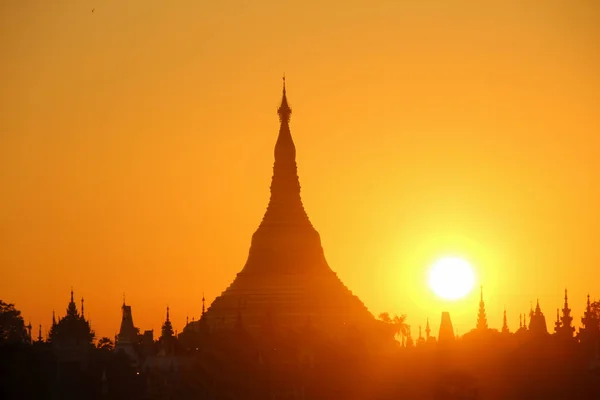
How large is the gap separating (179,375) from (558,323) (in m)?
33.9

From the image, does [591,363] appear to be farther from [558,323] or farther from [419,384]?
[558,323]

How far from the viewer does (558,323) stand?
18200 cm

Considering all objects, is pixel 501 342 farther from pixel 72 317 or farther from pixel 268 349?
pixel 72 317

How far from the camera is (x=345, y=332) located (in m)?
189

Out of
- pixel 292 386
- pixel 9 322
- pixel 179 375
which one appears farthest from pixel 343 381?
pixel 9 322

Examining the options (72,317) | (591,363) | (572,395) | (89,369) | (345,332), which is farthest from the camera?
(345,332)

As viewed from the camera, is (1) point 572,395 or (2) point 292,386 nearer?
(1) point 572,395

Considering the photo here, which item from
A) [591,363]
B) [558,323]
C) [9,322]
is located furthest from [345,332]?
[591,363]

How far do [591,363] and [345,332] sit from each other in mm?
43501

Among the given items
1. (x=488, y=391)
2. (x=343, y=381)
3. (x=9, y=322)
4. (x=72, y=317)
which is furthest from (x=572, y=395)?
(x=9, y=322)

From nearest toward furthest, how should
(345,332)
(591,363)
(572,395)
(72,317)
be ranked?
(572,395)
(591,363)
(72,317)
(345,332)

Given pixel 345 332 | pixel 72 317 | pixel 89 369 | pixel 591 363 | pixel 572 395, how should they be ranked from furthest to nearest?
1. pixel 345 332
2. pixel 72 317
3. pixel 89 369
4. pixel 591 363
5. pixel 572 395

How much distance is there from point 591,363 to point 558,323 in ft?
110

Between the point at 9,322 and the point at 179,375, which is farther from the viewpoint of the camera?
the point at 9,322
